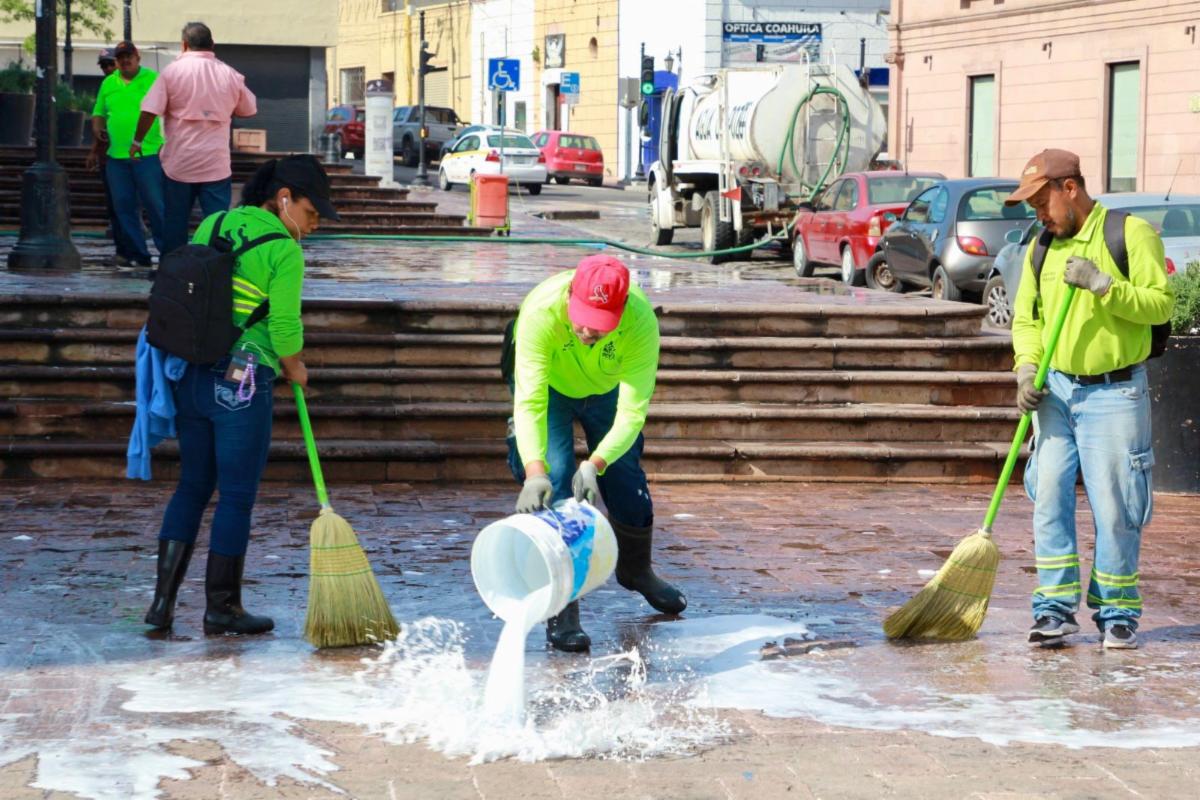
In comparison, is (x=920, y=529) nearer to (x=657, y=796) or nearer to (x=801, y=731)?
(x=801, y=731)

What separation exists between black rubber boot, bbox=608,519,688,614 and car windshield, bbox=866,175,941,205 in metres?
15.5

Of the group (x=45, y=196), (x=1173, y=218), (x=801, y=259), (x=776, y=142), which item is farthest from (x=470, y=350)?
(x=776, y=142)

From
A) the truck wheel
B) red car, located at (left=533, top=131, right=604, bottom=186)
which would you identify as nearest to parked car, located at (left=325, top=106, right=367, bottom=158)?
red car, located at (left=533, top=131, right=604, bottom=186)

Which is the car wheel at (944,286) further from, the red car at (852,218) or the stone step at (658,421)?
the stone step at (658,421)

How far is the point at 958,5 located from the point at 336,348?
29.6 metres

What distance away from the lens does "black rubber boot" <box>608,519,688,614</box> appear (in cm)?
710

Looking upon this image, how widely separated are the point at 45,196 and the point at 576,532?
939cm

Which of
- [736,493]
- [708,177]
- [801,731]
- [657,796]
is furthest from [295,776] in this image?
[708,177]

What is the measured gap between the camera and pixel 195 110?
1202 centimetres

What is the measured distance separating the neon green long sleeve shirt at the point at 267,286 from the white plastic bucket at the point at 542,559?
116 centimetres

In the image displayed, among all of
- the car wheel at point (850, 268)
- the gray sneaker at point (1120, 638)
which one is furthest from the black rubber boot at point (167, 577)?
the car wheel at point (850, 268)

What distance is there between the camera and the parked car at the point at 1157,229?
1543 centimetres

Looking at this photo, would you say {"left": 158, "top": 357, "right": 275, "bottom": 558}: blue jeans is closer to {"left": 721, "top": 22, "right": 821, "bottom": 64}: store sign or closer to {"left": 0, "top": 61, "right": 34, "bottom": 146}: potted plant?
{"left": 0, "top": 61, "right": 34, "bottom": 146}: potted plant

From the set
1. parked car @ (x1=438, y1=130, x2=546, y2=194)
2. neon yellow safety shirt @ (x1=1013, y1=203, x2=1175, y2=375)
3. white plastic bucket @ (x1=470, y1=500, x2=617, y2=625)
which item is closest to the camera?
white plastic bucket @ (x1=470, y1=500, x2=617, y2=625)
